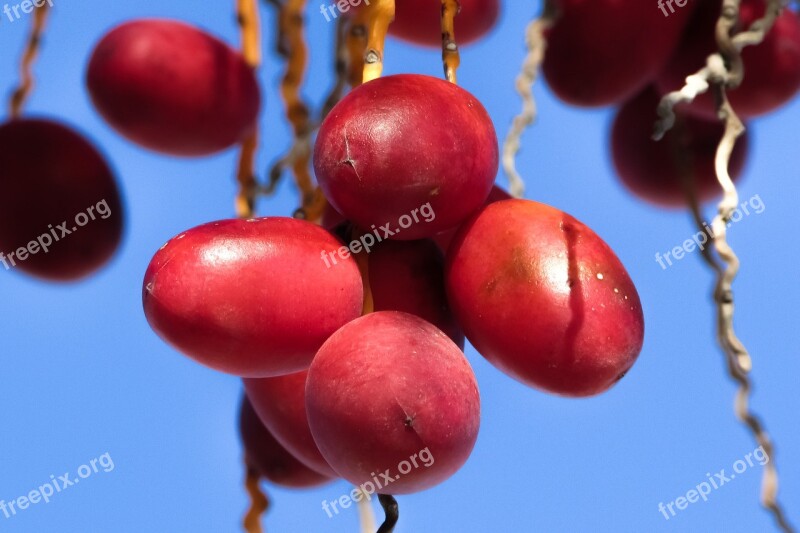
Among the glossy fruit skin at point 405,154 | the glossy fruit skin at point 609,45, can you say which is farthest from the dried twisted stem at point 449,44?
the glossy fruit skin at point 609,45

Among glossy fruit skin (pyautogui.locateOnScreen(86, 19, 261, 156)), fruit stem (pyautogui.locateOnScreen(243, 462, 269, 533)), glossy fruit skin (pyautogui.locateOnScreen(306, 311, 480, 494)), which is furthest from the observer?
glossy fruit skin (pyautogui.locateOnScreen(86, 19, 261, 156))

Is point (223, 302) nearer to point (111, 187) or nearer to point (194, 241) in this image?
point (194, 241)

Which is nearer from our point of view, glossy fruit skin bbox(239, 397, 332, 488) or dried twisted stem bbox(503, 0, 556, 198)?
dried twisted stem bbox(503, 0, 556, 198)

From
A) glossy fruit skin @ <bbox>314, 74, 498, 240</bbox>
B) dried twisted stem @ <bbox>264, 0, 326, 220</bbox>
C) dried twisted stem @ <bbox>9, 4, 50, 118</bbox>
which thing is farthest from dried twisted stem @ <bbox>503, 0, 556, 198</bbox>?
dried twisted stem @ <bbox>9, 4, 50, 118</bbox>

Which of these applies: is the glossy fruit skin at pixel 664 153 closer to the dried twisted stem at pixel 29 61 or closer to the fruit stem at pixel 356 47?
the fruit stem at pixel 356 47

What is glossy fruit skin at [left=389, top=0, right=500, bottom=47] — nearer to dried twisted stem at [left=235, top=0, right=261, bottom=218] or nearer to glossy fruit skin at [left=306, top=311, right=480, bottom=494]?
dried twisted stem at [left=235, top=0, right=261, bottom=218]

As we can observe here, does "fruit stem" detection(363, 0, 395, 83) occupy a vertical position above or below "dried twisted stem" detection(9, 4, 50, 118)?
below

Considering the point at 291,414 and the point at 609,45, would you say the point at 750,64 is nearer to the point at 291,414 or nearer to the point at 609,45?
the point at 609,45

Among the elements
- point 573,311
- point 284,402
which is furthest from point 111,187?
point 573,311
